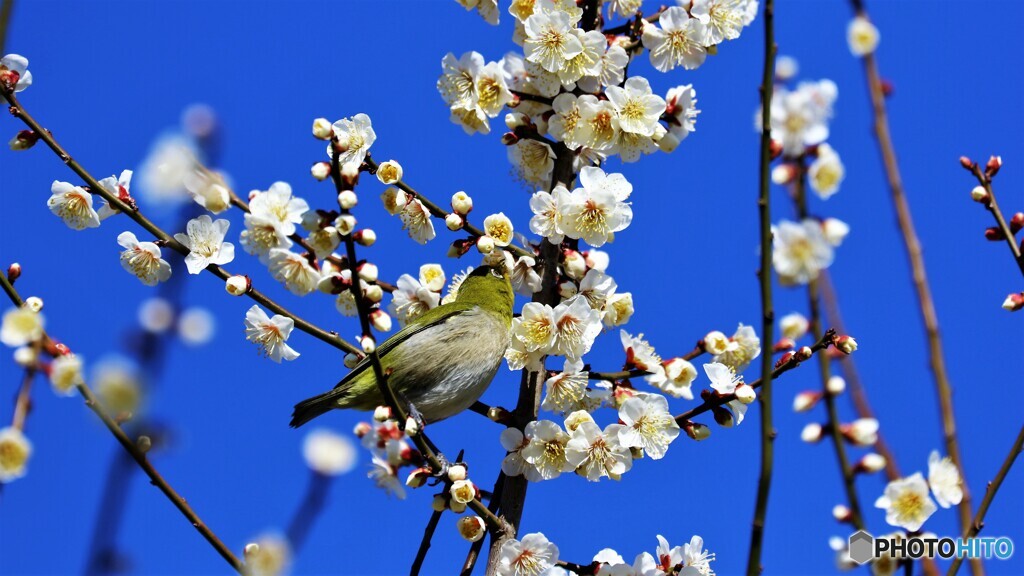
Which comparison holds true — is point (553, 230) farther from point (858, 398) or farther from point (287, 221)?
point (858, 398)

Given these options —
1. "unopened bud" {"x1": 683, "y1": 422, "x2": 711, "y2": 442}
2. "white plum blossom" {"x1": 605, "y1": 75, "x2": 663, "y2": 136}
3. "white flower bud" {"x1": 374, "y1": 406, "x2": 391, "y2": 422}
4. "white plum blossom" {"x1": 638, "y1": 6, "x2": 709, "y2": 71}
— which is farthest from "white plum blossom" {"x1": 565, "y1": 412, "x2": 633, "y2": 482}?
"white plum blossom" {"x1": 638, "y1": 6, "x2": 709, "y2": 71}

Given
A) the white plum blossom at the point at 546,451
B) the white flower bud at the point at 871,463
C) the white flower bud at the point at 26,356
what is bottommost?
the white flower bud at the point at 26,356

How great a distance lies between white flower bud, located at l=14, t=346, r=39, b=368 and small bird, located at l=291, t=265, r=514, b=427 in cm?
253

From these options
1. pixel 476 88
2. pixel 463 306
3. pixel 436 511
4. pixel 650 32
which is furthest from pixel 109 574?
pixel 463 306

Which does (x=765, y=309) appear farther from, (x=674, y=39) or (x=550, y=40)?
(x=674, y=39)

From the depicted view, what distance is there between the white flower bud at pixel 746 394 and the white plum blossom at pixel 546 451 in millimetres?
663

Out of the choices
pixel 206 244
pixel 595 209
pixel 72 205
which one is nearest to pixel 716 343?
pixel 595 209

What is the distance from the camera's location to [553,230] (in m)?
3.82

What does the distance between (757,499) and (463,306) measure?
3.23 meters

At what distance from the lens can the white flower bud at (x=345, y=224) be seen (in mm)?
2943

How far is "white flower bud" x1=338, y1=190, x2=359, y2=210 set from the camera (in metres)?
3.04

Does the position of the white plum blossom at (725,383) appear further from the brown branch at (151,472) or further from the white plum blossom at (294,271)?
the brown branch at (151,472)

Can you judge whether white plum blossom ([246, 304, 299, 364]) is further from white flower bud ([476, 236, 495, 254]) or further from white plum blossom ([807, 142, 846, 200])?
white plum blossom ([807, 142, 846, 200])

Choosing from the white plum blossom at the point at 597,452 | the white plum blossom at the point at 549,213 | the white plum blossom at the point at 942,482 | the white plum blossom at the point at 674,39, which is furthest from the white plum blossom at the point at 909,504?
the white plum blossom at the point at 674,39
